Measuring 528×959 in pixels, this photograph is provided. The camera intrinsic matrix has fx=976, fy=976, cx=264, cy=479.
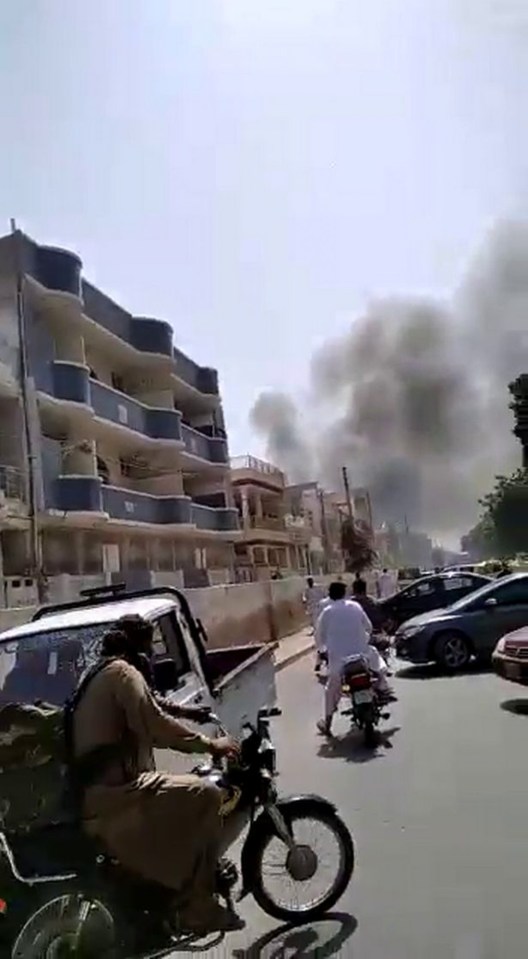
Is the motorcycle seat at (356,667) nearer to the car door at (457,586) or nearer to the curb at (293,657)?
the curb at (293,657)

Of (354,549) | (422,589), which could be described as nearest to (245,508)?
(354,549)

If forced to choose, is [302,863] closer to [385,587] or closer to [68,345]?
[385,587]

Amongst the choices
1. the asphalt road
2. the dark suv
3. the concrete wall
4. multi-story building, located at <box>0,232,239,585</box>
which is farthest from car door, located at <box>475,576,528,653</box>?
multi-story building, located at <box>0,232,239,585</box>

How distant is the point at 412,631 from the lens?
15477 millimetres

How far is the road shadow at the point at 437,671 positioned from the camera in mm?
14742

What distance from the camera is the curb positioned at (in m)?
18.6

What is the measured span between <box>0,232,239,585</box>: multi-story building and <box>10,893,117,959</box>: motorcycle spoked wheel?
53.3 ft

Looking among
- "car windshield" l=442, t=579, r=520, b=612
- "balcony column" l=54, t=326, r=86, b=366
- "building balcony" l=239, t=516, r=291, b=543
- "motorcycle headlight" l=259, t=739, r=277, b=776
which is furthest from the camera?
"building balcony" l=239, t=516, r=291, b=543

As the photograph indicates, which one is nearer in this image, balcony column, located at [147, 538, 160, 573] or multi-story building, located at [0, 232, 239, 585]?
multi-story building, located at [0, 232, 239, 585]

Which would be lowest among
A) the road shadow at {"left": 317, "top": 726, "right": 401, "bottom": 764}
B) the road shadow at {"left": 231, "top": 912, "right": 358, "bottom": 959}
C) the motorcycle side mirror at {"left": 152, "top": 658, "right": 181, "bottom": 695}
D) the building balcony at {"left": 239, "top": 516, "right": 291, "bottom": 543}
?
the road shadow at {"left": 231, "top": 912, "right": 358, "bottom": 959}

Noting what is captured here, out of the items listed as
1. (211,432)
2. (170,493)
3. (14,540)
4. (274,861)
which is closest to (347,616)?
(274,861)

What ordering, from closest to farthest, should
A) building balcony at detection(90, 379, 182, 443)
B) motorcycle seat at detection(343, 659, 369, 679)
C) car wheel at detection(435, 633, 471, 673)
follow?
motorcycle seat at detection(343, 659, 369, 679)
car wheel at detection(435, 633, 471, 673)
building balcony at detection(90, 379, 182, 443)

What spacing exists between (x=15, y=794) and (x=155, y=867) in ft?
2.18

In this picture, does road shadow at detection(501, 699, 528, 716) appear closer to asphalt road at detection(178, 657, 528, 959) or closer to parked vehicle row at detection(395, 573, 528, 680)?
asphalt road at detection(178, 657, 528, 959)
